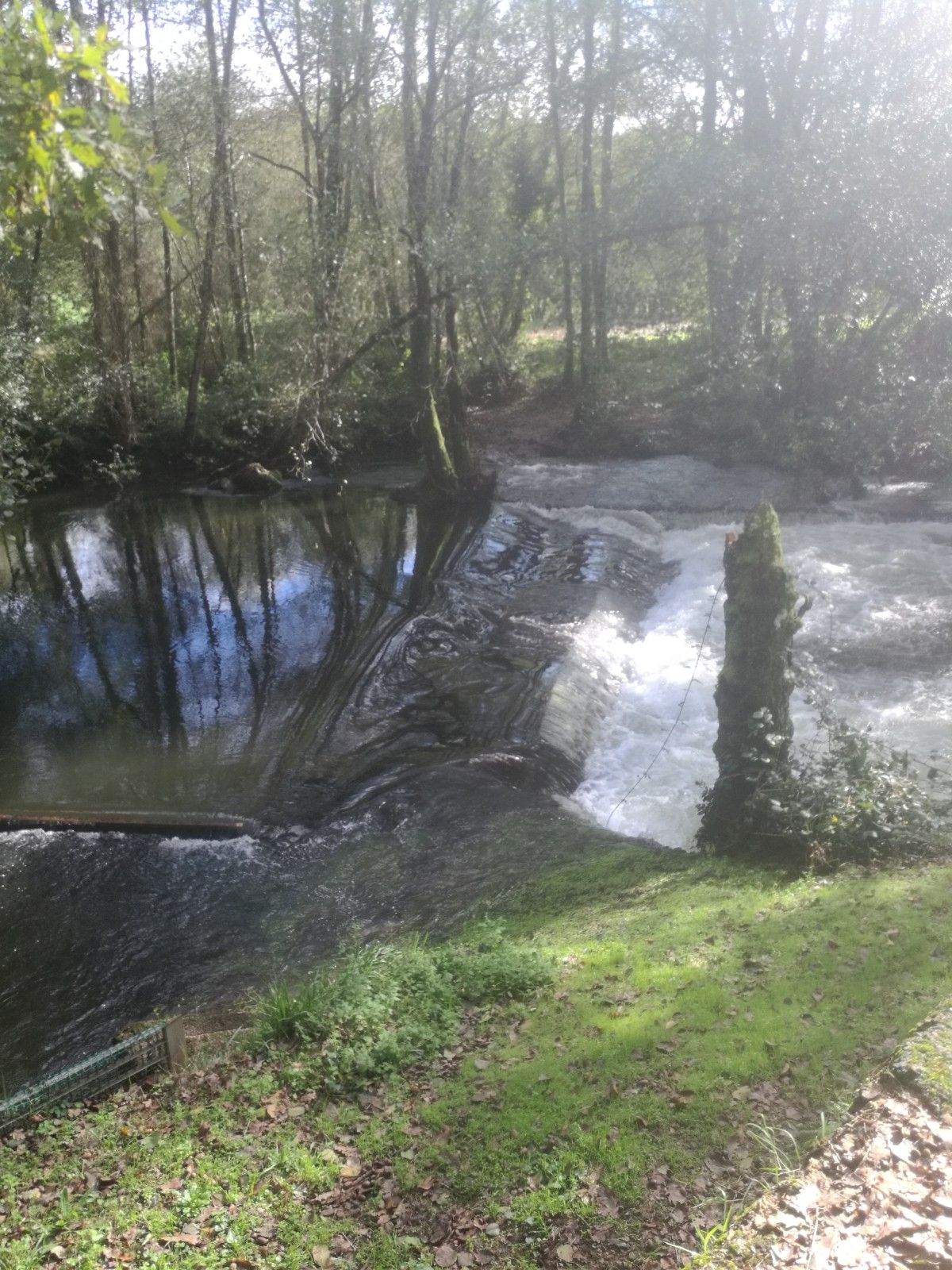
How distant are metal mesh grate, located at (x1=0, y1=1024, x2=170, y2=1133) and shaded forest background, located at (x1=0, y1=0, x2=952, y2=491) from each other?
1539 centimetres

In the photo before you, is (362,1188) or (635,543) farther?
(635,543)

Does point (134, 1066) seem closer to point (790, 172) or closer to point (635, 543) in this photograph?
point (635, 543)

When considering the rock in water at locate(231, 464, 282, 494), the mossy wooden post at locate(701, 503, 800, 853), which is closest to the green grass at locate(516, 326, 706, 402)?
the rock in water at locate(231, 464, 282, 494)

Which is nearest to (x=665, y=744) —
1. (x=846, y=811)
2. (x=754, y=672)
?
(x=754, y=672)

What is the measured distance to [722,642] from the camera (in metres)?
15.4

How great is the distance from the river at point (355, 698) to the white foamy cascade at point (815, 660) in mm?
54

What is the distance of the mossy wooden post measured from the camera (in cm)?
930

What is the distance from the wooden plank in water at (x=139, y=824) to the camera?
1023 centimetres

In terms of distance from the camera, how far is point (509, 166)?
117 feet

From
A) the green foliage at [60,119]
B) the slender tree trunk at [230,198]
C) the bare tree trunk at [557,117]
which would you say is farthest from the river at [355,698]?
the bare tree trunk at [557,117]

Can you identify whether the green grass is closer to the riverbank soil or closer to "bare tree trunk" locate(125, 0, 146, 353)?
"bare tree trunk" locate(125, 0, 146, 353)

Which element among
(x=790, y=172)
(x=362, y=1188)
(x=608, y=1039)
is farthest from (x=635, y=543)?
(x=362, y=1188)

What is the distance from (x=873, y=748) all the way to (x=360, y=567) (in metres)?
12.2

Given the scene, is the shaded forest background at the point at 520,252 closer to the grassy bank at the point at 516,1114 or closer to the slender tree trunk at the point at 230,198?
the slender tree trunk at the point at 230,198
